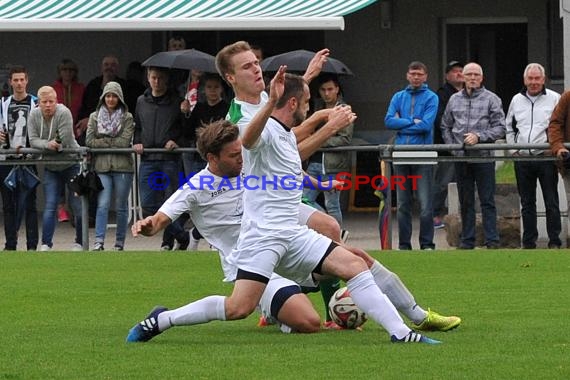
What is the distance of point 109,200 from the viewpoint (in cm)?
1675

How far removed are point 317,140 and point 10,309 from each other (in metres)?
3.16

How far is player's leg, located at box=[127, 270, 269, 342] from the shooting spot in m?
8.91

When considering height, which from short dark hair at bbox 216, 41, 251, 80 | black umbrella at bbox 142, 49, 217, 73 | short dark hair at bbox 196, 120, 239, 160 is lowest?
short dark hair at bbox 196, 120, 239, 160

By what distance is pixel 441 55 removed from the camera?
23.6m

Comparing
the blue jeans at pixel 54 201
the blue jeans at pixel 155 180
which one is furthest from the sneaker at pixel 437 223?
the blue jeans at pixel 54 201

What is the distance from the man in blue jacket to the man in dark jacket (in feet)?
7.84

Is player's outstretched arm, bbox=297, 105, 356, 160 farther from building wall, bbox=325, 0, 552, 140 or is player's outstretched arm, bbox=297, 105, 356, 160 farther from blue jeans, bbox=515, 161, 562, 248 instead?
building wall, bbox=325, 0, 552, 140

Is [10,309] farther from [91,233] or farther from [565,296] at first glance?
[91,233]

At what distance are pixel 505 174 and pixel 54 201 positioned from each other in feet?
16.3

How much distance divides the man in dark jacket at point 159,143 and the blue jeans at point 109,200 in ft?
0.71

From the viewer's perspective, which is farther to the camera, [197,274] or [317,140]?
A: [197,274]

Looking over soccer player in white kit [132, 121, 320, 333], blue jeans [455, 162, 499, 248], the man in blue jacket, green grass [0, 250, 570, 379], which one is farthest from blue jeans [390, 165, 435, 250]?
soccer player in white kit [132, 121, 320, 333]

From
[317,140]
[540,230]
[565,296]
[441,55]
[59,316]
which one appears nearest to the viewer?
[317,140]

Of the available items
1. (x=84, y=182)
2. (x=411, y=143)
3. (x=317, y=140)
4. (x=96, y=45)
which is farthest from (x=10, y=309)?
(x=96, y=45)
